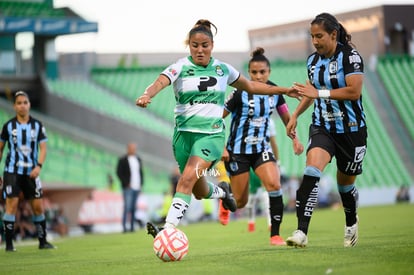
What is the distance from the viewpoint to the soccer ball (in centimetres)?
935

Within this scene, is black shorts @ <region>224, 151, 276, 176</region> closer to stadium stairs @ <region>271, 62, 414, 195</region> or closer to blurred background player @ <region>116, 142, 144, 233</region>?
blurred background player @ <region>116, 142, 144, 233</region>

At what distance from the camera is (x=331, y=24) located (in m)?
9.98

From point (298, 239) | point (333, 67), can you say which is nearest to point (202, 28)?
point (333, 67)

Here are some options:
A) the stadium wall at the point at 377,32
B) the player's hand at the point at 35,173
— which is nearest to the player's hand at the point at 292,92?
the player's hand at the point at 35,173

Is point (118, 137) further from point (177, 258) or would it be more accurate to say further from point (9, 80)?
point (177, 258)


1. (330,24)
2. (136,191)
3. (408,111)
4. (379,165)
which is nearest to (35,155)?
(330,24)

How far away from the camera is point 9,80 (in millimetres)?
35250

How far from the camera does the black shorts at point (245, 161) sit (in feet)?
42.3

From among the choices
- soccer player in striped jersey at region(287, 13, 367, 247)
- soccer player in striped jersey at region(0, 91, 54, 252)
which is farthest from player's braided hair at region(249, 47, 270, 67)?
soccer player in striped jersey at region(0, 91, 54, 252)

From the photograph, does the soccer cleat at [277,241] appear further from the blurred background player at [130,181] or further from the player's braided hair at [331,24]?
the blurred background player at [130,181]

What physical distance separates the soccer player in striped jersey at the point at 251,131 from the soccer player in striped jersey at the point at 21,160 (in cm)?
317

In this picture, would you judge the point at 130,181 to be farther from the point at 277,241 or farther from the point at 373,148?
the point at 373,148

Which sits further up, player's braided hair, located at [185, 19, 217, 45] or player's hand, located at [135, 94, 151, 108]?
player's braided hair, located at [185, 19, 217, 45]

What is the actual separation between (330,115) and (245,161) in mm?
3186
